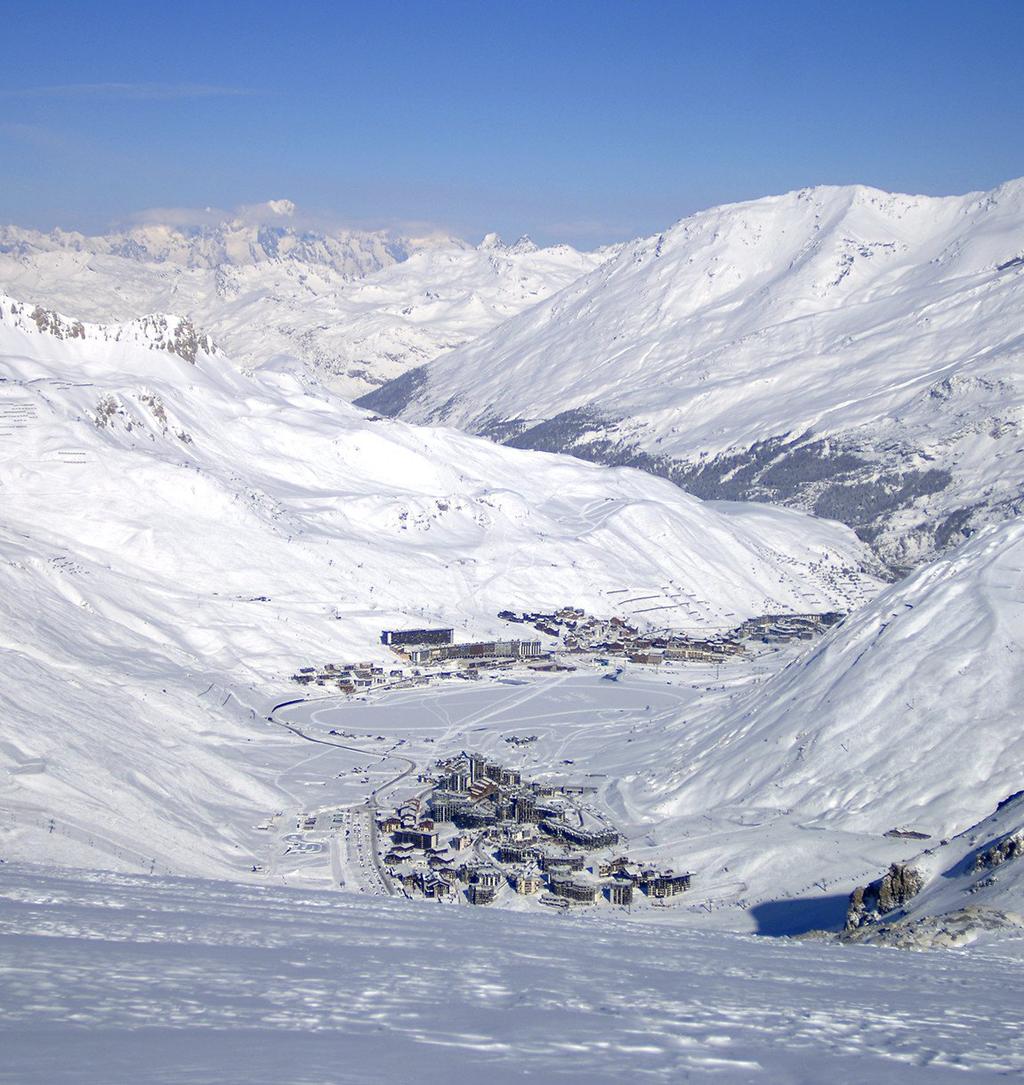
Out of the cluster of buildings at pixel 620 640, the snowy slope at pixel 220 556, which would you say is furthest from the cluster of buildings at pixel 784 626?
the snowy slope at pixel 220 556

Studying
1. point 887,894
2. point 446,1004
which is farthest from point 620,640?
point 446,1004

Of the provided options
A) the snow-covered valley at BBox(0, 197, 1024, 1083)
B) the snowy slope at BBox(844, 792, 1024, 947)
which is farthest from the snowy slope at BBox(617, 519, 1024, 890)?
the snowy slope at BBox(844, 792, 1024, 947)

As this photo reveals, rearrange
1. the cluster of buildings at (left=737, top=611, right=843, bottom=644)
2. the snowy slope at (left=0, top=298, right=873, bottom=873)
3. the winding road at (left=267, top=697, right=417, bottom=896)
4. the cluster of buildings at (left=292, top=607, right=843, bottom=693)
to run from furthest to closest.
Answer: the cluster of buildings at (left=737, top=611, right=843, bottom=644) < the cluster of buildings at (left=292, top=607, right=843, bottom=693) < the snowy slope at (left=0, top=298, right=873, bottom=873) < the winding road at (left=267, top=697, right=417, bottom=896)

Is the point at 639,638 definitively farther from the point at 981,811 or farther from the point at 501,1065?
the point at 501,1065

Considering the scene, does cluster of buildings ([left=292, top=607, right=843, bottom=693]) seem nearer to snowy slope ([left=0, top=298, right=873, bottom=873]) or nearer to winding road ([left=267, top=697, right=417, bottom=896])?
snowy slope ([left=0, top=298, right=873, bottom=873])

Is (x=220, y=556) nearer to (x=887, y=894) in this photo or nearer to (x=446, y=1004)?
(x=887, y=894)

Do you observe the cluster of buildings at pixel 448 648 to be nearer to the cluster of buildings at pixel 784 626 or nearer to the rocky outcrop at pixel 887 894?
the cluster of buildings at pixel 784 626

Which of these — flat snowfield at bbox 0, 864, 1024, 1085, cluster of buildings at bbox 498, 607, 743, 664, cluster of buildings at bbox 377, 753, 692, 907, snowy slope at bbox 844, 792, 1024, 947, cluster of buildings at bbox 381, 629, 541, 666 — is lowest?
flat snowfield at bbox 0, 864, 1024, 1085
